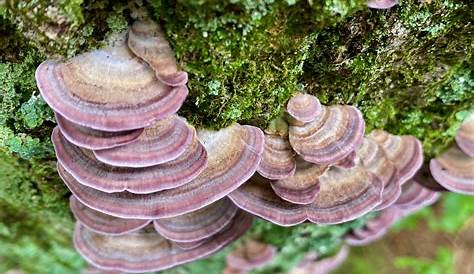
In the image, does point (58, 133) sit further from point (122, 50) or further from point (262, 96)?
point (262, 96)

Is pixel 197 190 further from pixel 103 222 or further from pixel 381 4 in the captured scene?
pixel 381 4

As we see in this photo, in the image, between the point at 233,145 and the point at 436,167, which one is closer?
the point at 233,145

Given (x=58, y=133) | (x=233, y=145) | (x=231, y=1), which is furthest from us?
(x=233, y=145)

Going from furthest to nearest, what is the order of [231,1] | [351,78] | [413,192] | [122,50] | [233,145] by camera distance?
[413,192], [351,78], [233,145], [122,50], [231,1]

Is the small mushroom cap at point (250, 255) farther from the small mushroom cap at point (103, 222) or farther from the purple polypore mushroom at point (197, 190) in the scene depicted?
the purple polypore mushroom at point (197, 190)

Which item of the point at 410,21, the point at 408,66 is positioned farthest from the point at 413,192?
the point at 410,21
